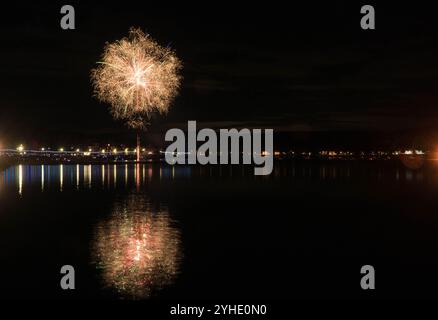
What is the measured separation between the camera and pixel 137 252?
16531mm

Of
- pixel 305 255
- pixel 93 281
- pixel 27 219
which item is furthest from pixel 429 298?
pixel 27 219

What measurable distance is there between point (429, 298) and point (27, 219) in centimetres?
1706

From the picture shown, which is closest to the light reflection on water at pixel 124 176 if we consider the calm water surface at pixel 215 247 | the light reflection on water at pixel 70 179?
the light reflection on water at pixel 70 179

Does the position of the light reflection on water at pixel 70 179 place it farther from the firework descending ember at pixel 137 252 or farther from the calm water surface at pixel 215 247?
the firework descending ember at pixel 137 252

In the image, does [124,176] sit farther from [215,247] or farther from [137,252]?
[137,252]

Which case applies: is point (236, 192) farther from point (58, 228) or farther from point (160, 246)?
point (160, 246)

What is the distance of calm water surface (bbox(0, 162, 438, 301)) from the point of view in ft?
43.5

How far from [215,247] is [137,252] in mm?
2782

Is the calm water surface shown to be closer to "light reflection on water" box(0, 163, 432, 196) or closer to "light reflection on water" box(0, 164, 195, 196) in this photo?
"light reflection on water" box(0, 164, 195, 196)

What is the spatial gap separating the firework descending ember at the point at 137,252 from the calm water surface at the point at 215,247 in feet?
0.11

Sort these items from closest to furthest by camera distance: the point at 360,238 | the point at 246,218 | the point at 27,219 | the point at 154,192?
the point at 360,238, the point at 27,219, the point at 246,218, the point at 154,192

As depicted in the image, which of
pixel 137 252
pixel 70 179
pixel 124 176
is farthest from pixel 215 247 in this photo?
pixel 124 176

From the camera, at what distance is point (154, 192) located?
3762 cm
